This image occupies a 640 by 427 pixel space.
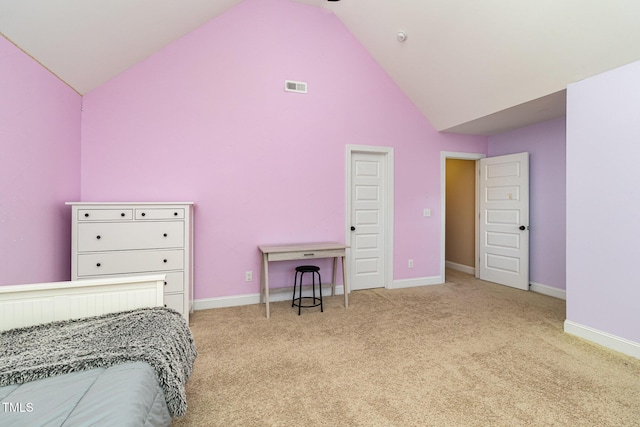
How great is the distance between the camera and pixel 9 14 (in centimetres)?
198

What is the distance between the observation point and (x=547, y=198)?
13.7 ft

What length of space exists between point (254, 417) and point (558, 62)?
3790mm

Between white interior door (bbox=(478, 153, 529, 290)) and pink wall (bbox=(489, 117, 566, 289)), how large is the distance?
0.13m

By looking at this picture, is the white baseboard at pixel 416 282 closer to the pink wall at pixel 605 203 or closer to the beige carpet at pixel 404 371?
the beige carpet at pixel 404 371

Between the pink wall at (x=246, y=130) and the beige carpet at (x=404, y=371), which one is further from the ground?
the pink wall at (x=246, y=130)

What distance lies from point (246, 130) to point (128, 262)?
1934mm

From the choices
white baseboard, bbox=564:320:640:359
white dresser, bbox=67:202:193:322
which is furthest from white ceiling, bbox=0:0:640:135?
white baseboard, bbox=564:320:640:359

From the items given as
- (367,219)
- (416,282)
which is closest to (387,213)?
(367,219)

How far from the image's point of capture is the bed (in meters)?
0.98

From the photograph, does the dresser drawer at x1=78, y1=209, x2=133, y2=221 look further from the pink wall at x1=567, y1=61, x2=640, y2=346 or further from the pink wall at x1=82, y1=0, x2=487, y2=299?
the pink wall at x1=567, y1=61, x2=640, y2=346

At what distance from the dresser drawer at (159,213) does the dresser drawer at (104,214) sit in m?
0.08

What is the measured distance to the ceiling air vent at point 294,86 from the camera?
12.6 feet

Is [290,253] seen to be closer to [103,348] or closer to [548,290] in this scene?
[103,348]

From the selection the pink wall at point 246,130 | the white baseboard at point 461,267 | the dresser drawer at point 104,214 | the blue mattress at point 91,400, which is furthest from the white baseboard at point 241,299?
the white baseboard at point 461,267
